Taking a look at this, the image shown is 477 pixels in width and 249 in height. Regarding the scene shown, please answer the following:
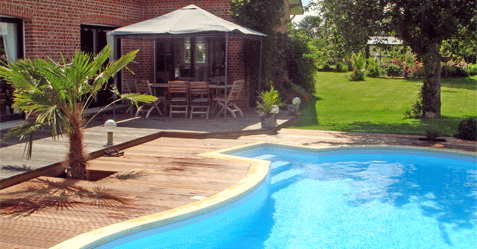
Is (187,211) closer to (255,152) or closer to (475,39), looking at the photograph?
(255,152)

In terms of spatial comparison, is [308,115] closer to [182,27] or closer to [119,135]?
[182,27]

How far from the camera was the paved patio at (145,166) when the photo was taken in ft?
14.7

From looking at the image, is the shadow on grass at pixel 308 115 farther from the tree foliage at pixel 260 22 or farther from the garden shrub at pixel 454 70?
the garden shrub at pixel 454 70

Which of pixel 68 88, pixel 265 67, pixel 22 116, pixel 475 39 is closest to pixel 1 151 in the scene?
pixel 68 88

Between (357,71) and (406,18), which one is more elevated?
(406,18)

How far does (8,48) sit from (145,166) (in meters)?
5.07

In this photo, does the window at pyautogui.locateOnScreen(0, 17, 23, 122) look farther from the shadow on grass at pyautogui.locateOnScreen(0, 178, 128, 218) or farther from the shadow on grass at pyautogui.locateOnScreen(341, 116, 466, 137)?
the shadow on grass at pyautogui.locateOnScreen(341, 116, 466, 137)

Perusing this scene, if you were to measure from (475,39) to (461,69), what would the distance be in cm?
1410

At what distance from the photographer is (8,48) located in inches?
387

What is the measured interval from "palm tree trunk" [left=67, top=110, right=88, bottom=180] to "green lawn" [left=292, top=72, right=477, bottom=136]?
639cm

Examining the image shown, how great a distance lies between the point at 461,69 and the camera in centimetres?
2528

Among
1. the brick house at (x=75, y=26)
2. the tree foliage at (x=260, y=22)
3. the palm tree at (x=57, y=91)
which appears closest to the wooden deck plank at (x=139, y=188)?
the palm tree at (x=57, y=91)

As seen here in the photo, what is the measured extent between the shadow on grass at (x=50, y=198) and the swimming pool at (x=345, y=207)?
1011mm

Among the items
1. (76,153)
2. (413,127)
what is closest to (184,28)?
(76,153)
